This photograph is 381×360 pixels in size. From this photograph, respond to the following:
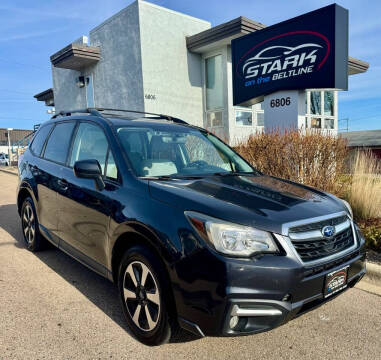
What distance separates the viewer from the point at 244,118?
1558 centimetres

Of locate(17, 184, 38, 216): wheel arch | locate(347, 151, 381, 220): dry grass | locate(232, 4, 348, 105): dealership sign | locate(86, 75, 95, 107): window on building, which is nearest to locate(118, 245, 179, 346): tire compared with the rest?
locate(17, 184, 38, 216): wheel arch

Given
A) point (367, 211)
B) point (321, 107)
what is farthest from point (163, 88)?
point (367, 211)

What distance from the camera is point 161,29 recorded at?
1473cm

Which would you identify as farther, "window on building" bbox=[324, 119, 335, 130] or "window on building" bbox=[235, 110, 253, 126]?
"window on building" bbox=[324, 119, 335, 130]

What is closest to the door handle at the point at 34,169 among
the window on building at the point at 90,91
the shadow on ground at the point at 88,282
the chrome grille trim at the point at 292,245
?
the shadow on ground at the point at 88,282

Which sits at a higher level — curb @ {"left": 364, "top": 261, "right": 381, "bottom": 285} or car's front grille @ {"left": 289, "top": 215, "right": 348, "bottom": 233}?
car's front grille @ {"left": 289, "top": 215, "right": 348, "bottom": 233}

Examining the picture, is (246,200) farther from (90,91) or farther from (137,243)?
(90,91)

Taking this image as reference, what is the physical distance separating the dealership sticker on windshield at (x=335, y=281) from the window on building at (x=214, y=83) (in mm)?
13450

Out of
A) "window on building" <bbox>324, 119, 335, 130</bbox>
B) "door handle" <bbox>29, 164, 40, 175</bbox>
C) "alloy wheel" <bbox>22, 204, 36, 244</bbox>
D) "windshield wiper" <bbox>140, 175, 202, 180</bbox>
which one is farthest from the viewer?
"window on building" <bbox>324, 119, 335, 130</bbox>

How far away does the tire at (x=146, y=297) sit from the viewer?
2.37 meters

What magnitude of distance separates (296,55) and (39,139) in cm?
664

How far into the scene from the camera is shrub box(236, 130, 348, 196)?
625 centimetres

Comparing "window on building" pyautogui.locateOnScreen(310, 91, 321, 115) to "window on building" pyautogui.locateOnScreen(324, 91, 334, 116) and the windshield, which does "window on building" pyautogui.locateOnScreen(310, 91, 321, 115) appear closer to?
"window on building" pyautogui.locateOnScreen(324, 91, 334, 116)

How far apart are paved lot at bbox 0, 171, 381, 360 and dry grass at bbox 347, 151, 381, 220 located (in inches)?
83.0
